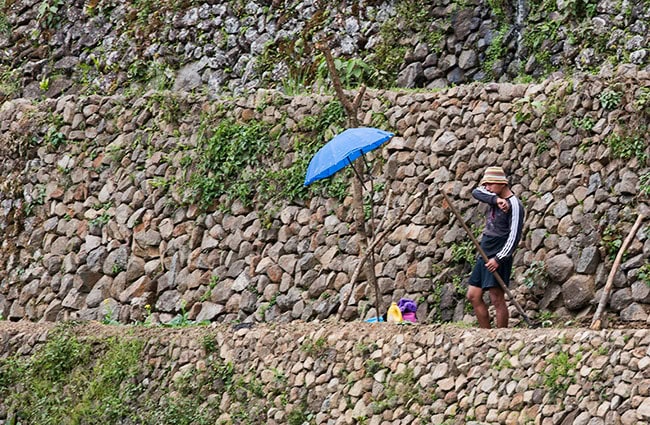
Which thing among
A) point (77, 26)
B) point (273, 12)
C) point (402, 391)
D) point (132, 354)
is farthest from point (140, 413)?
point (77, 26)

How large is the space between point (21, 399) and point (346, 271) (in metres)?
3.98

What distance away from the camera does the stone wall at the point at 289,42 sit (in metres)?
18.5

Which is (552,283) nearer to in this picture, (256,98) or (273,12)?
(256,98)

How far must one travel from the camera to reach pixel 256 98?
18.2 m

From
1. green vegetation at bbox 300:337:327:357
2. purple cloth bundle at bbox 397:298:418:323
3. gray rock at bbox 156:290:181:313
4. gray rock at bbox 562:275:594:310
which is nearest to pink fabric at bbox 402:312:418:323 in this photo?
purple cloth bundle at bbox 397:298:418:323

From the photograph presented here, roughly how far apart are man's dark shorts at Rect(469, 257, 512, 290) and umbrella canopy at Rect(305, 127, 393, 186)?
1556 mm

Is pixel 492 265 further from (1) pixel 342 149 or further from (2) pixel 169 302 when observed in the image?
(2) pixel 169 302

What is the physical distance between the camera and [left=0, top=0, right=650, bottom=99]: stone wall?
1845 centimetres

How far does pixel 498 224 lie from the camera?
47.1 ft

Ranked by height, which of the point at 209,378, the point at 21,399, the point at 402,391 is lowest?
the point at 21,399

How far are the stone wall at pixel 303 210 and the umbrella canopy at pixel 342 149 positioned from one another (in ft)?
3.29

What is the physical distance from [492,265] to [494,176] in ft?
3.01

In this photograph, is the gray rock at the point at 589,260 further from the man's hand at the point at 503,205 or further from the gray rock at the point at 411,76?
the gray rock at the point at 411,76

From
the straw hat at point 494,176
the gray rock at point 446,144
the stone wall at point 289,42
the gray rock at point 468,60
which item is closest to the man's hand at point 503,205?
the straw hat at point 494,176
